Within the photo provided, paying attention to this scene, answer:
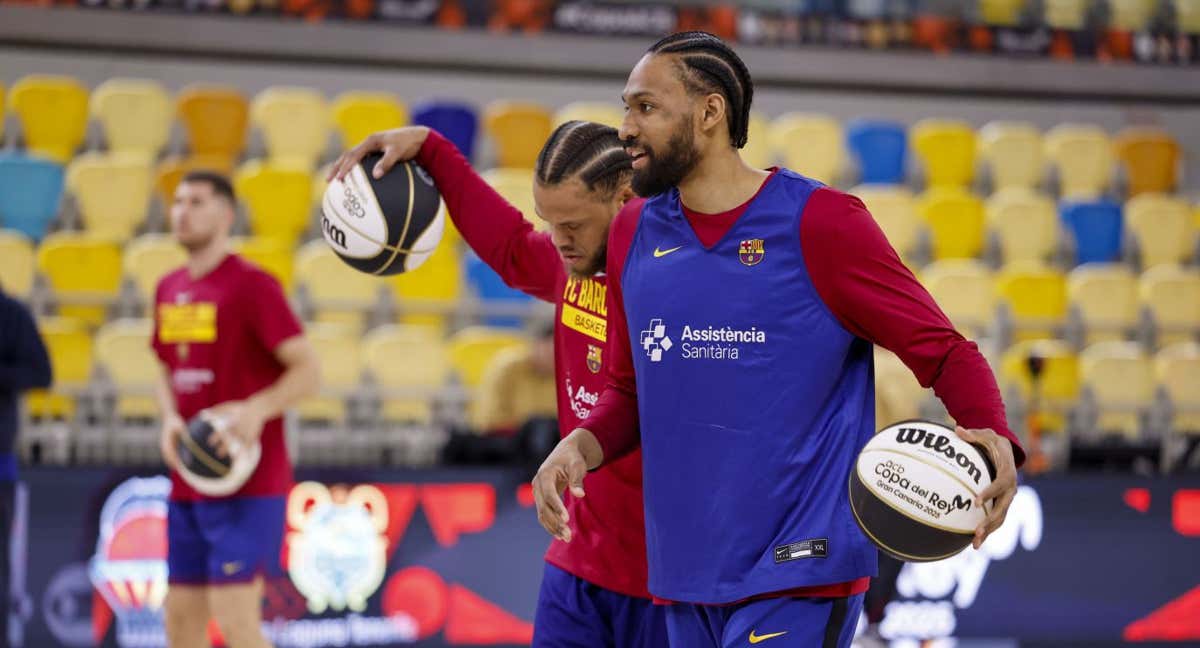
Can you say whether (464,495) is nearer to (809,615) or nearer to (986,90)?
(809,615)

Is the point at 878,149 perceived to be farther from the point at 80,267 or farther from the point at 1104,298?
the point at 80,267

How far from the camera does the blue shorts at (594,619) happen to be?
3.98m

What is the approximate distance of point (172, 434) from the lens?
635cm

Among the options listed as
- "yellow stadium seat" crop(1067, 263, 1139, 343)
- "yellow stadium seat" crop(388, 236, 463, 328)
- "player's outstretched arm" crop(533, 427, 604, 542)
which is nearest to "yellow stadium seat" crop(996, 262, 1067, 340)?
"yellow stadium seat" crop(1067, 263, 1139, 343)

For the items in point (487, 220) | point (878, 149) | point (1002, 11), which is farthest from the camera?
point (1002, 11)

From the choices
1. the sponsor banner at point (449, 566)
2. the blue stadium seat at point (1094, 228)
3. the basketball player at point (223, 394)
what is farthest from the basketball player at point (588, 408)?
the blue stadium seat at point (1094, 228)

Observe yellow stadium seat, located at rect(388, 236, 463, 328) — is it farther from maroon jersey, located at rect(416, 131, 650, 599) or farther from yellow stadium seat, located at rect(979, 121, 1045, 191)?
maroon jersey, located at rect(416, 131, 650, 599)

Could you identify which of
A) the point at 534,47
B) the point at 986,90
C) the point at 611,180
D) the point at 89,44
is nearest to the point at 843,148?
the point at 986,90

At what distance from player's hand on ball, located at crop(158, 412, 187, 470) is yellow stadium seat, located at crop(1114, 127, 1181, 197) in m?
11.6

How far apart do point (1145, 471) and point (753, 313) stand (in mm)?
7104

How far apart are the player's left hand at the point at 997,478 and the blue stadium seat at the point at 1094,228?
11.8 metres

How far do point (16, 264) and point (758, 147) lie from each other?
6629 mm

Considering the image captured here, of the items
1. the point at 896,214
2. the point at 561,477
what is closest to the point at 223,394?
the point at 561,477

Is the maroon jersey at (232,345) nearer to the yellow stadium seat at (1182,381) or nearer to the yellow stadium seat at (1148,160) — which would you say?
the yellow stadium seat at (1182,381)
